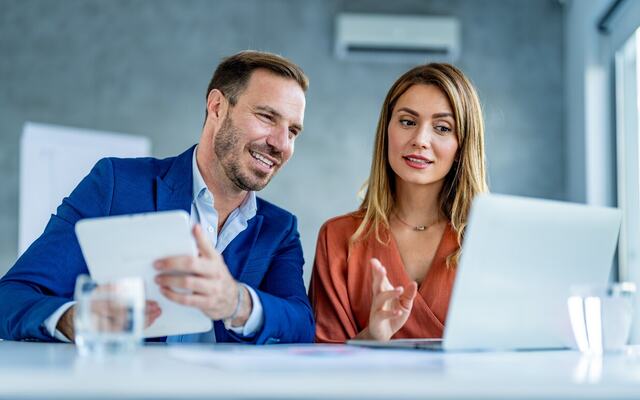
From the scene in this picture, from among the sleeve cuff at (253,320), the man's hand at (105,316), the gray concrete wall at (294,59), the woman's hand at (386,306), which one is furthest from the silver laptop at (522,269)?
the gray concrete wall at (294,59)

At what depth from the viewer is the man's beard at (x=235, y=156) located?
2266 millimetres

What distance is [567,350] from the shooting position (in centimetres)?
155

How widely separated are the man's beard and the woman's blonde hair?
0.31 metres

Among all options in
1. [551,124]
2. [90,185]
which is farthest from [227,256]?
[551,124]

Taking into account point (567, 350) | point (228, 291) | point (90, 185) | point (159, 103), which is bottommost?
point (567, 350)

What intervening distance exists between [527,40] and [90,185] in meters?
3.32

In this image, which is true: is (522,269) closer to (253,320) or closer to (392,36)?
(253,320)

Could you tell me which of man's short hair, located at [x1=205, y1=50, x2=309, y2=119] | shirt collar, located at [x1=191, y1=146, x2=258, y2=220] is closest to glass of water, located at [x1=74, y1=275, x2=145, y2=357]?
shirt collar, located at [x1=191, y1=146, x2=258, y2=220]

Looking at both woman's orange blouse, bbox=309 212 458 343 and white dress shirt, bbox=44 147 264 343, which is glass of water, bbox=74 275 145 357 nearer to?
white dress shirt, bbox=44 147 264 343

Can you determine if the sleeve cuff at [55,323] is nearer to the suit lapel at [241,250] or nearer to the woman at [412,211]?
the suit lapel at [241,250]

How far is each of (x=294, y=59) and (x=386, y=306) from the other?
308 cm

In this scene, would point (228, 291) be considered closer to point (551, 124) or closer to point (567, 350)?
point (567, 350)

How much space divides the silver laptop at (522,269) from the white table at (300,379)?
0.23 m

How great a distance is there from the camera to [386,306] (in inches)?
69.4
